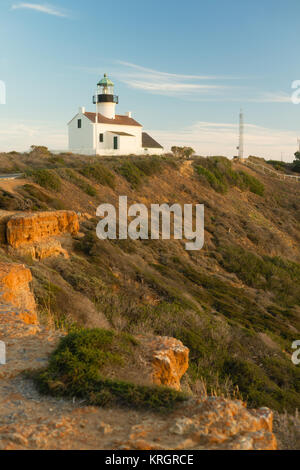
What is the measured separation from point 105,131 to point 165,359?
130 ft

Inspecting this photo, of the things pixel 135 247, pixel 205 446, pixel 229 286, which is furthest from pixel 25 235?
pixel 205 446

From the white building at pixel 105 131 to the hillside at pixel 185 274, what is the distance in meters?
9.35

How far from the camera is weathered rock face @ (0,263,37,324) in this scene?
6736 mm

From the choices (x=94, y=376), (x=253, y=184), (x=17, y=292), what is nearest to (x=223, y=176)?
(x=253, y=184)

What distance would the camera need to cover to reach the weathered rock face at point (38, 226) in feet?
43.3

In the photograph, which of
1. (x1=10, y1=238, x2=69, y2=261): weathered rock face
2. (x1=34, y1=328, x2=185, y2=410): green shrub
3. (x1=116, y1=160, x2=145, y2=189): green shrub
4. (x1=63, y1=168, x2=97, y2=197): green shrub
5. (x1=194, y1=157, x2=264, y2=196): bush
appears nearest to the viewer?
(x1=34, y1=328, x2=185, y2=410): green shrub

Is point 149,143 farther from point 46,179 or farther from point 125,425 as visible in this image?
point 125,425

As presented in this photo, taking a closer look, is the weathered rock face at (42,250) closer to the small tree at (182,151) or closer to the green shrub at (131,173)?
the green shrub at (131,173)

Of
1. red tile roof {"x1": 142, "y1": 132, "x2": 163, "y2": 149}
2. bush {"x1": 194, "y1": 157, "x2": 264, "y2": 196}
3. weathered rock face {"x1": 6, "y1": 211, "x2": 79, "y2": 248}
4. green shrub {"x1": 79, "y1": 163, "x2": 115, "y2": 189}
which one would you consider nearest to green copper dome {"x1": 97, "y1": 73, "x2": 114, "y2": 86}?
red tile roof {"x1": 142, "y1": 132, "x2": 163, "y2": 149}

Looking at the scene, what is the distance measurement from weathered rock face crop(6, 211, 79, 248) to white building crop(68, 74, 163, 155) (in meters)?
26.5

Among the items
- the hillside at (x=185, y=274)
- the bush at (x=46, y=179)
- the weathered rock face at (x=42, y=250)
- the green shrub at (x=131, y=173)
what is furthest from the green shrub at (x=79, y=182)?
the weathered rock face at (x=42, y=250)

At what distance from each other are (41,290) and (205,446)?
6.66 m

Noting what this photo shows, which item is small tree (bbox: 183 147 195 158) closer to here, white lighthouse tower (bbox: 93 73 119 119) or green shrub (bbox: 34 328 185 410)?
white lighthouse tower (bbox: 93 73 119 119)

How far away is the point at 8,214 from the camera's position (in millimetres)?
14172
